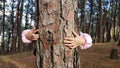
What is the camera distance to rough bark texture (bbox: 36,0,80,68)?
312 cm

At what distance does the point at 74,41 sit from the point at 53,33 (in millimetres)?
274

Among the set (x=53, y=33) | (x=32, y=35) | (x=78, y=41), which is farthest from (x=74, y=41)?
(x=32, y=35)

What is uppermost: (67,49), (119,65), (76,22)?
(76,22)

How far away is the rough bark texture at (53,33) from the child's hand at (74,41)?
0.05m

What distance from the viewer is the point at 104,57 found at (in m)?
21.7

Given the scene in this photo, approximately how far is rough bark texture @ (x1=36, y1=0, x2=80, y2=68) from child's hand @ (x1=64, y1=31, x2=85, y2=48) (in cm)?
5

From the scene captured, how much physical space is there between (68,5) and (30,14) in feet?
175

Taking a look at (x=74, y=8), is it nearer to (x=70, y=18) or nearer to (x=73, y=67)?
(x=70, y=18)

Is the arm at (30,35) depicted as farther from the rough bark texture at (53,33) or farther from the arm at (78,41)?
the arm at (78,41)

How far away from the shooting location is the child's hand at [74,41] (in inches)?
125

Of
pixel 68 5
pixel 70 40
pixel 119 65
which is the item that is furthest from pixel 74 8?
pixel 119 65

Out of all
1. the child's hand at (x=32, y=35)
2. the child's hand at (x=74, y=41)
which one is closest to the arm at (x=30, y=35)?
the child's hand at (x=32, y=35)

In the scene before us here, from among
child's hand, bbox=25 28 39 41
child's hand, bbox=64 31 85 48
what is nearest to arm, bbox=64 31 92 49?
child's hand, bbox=64 31 85 48

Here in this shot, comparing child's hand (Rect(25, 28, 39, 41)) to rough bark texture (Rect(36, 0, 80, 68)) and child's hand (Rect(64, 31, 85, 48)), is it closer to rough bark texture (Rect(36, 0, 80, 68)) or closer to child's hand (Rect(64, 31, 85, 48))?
rough bark texture (Rect(36, 0, 80, 68))
